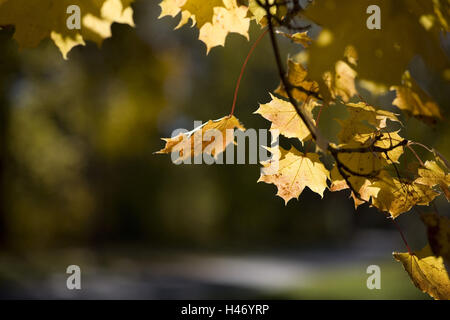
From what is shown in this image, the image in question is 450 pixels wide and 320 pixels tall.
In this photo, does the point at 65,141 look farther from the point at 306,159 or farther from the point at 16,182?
the point at 306,159

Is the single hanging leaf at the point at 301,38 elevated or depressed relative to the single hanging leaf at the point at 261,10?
depressed

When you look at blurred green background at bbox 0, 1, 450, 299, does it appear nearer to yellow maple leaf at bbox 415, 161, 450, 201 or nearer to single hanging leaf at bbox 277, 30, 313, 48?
yellow maple leaf at bbox 415, 161, 450, 201

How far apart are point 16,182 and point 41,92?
8.02 ft

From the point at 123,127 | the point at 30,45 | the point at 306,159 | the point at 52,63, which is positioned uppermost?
the point at 52,63

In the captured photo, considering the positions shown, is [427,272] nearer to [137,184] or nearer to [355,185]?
[355,185]

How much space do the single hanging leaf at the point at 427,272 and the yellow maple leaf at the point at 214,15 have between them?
871mm

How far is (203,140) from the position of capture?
1.45 meters

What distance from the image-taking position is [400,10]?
3.59 ft

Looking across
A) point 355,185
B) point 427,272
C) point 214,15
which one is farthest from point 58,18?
point 427,272

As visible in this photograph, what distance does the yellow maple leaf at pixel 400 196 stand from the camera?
1407 mm

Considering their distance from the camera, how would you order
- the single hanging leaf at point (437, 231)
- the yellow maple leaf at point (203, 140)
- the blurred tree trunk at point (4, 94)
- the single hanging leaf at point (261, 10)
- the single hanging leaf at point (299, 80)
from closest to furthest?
the single hanging leaf at point (437, 231) → the single hanging leaf at point (299, 80) → the single hanging leaf at point (261, 10) → the yellow maple leaf at point (203, 140) → the blurred tree trunk at point (4, 94)

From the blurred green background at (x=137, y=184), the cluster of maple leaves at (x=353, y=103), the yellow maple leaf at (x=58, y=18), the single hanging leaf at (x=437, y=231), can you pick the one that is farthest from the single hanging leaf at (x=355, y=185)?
the blurred green background at (x=137, y=184)

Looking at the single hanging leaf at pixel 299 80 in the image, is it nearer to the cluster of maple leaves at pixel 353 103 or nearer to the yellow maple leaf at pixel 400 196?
the cluster of maple leaves at pixel 353 103

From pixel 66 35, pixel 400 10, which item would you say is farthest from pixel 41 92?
pixel 400 10
